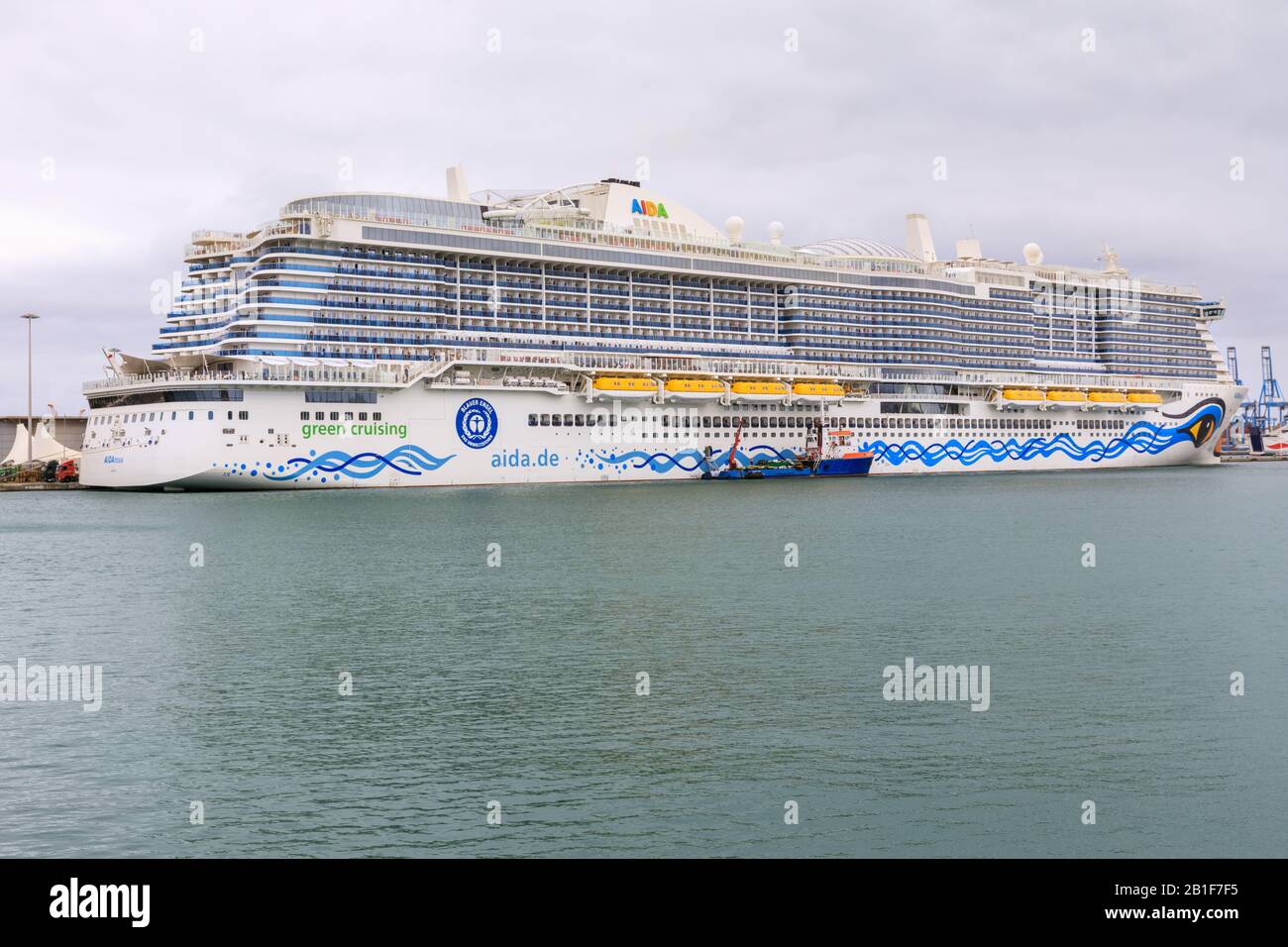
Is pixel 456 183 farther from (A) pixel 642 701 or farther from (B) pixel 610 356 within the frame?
(A) pixel 642 701

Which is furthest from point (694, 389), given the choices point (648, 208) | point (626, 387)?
point (648, 208)

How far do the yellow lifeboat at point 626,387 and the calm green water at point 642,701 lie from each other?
39.6 m

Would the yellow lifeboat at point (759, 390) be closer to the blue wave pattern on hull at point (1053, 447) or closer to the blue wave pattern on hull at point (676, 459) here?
the blue wave pattern on hull at point (676, 459)

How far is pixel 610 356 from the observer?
9238cm

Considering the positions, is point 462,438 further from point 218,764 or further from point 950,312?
point 218,764

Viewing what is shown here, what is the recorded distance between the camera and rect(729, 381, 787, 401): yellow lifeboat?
97062mm

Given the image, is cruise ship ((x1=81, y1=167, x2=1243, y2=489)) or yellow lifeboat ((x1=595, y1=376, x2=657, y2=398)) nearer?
cruise ship ((x1=81, y1=167, x2=1243, y2=489))

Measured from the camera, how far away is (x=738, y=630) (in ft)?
100

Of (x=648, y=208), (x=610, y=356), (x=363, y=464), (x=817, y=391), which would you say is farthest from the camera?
(x=817, y=391)

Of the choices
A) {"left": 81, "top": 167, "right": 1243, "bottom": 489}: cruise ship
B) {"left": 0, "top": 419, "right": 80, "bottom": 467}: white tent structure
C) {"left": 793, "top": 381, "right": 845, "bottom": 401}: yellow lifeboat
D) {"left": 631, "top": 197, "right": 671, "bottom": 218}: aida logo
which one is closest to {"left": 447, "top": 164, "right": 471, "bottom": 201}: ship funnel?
{"left": 81, "top": 167, "right": 1243, "bottom": 489}: cruise ship

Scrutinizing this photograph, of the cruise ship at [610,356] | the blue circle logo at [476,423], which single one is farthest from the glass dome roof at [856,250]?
the blue circle logo at [476,423]

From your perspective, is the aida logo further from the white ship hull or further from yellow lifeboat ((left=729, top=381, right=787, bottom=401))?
the white ship hull

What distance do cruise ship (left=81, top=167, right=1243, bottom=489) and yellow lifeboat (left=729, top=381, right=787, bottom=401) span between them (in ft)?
0.60

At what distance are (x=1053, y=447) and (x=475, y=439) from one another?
5865cm
